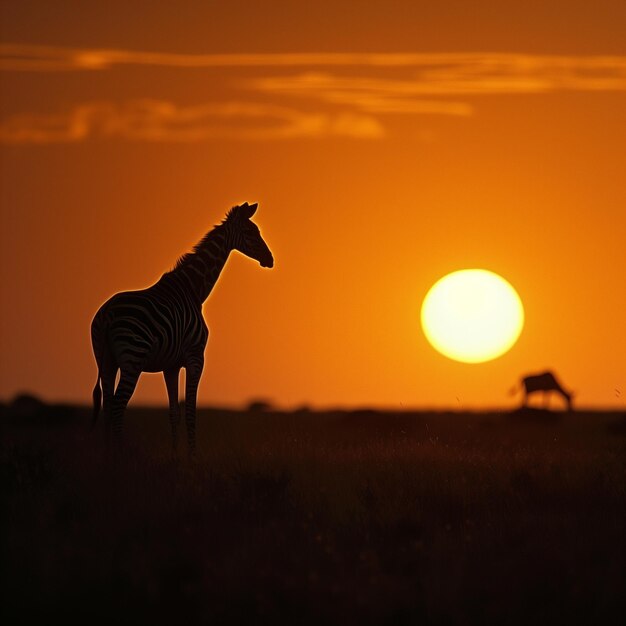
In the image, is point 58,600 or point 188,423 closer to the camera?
point 58,600

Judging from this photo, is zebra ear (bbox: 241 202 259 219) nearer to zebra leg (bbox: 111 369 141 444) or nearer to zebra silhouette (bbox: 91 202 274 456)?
zebra silhouette (bbox: 91 202 274 456)

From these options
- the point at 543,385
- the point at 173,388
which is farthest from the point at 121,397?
the point at 543,385

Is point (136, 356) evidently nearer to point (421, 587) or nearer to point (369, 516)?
point (369, 516)

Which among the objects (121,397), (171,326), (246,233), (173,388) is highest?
(246,233)

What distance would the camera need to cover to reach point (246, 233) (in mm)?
20203

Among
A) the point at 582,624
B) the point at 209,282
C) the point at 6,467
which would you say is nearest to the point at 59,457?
the point at 6,467

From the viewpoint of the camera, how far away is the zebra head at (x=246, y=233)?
20.2 meters

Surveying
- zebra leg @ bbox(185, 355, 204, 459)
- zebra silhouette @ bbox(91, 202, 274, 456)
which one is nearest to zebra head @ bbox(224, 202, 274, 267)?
zebra silhouette @ bbox(91, 202, 274, 456)

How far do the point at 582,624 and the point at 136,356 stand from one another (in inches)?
347

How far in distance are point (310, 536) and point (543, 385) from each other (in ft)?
155

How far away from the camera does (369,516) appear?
12.7 meters

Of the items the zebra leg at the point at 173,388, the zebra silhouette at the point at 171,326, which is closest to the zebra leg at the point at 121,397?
the zebra silhouette at the point at 171,326

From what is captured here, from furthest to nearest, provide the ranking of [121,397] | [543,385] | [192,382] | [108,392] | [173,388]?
[543,385] < [173,388] < [192,382] < [108,392] < [121,397]

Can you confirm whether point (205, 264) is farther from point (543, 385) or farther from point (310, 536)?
point (543, 385)
